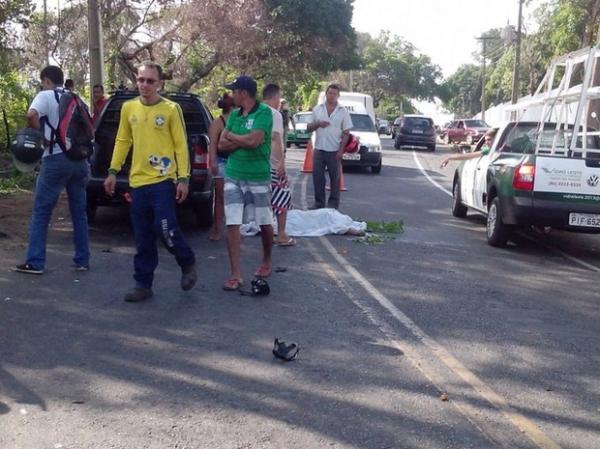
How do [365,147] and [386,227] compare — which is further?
[365,147]

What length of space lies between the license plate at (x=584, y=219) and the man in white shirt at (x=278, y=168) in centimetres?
318

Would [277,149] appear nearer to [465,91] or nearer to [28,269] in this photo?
[28,269]

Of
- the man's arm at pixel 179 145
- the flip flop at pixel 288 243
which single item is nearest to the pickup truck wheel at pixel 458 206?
the flip flop at pixel 288 243

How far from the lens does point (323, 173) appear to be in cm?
1159

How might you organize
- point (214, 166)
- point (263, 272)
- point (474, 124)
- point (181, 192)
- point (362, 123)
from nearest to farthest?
point (181, 192) < point (263, 272) < point (214, 166) < point (362, 123) < point (474, 124)

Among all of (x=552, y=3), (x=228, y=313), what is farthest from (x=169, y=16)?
(x=228, y=313)

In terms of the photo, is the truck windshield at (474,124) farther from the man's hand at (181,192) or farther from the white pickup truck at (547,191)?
the man's hand at (181,192)

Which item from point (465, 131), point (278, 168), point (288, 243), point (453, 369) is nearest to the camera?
point (453, 369)

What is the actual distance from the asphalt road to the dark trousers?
238 cm

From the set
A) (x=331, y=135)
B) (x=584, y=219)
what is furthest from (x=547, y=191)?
(x=331, y=135)

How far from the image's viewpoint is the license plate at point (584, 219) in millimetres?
9180

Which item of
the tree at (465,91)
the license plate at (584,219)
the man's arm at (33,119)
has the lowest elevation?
the license plate at (584,219)

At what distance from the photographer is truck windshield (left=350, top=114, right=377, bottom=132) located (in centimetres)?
2175

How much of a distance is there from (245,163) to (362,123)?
609 inches
